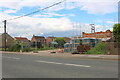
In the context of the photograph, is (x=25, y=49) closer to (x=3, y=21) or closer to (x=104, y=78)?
(x=3, y=21)

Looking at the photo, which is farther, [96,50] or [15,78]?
[96,50]

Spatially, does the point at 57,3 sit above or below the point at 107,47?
above

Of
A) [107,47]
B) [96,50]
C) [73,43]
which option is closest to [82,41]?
[73,43]

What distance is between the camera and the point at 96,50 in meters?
24.2

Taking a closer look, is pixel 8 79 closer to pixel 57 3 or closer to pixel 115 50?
pixel 57 3

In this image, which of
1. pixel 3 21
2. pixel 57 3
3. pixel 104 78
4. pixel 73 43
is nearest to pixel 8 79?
pixel 104 78

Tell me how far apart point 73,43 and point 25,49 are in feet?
44.2

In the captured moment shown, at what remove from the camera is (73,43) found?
29.8 meters

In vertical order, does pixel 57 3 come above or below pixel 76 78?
above

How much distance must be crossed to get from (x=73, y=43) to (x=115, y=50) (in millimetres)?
9549

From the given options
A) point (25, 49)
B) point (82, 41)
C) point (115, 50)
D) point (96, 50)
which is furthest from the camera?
point (25, 49)

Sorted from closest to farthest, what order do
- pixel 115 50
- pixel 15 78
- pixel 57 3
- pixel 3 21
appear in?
pixel 15 78 → pixel 57 3 → pixel 115 50 → pixel 3 21

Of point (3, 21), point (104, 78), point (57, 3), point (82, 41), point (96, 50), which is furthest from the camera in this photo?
point (3, 21)

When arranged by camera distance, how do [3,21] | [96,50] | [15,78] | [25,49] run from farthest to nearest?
[3,21] < [25,49] < [96,50] < [15,78]
